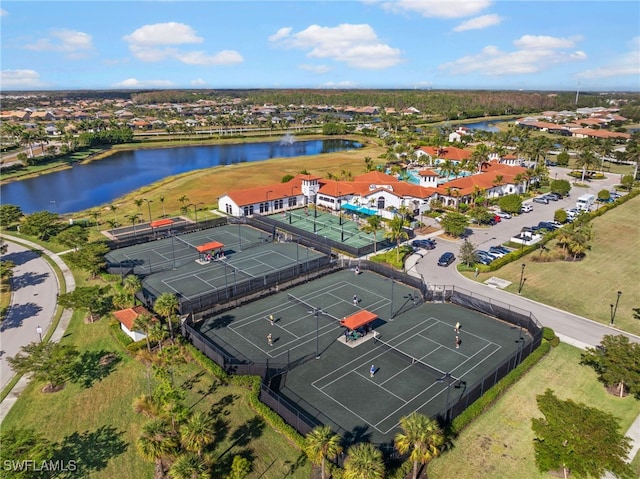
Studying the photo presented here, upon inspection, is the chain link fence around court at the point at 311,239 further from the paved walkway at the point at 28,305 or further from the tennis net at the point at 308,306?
the paved walkway at the point at 28,305

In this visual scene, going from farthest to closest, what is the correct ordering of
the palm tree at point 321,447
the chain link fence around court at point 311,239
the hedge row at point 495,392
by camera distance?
1. the chain link fence around court at point 311,239
2. the hedge row at point 495,392
3. the palm tree at point 321,447

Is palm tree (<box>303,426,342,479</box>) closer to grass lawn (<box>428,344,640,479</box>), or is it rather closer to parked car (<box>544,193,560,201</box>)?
grass lawn (<box>428,344,640,479</box>)

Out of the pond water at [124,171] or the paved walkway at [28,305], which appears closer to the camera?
the paved walkway at [28,305]

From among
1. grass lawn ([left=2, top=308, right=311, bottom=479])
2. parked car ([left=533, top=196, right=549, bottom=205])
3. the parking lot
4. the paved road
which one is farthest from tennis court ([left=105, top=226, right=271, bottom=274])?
parked car ([left=533, top=196, right=549, bottom=205])

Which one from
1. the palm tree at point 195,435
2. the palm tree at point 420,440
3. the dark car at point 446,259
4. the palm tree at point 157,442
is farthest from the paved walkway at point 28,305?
the dark car at point 446,259

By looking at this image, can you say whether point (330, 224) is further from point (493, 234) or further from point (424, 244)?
point (493, 234)

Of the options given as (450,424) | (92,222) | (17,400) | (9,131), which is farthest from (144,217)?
(9,131)

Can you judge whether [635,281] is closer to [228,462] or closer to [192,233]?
[228,462]
